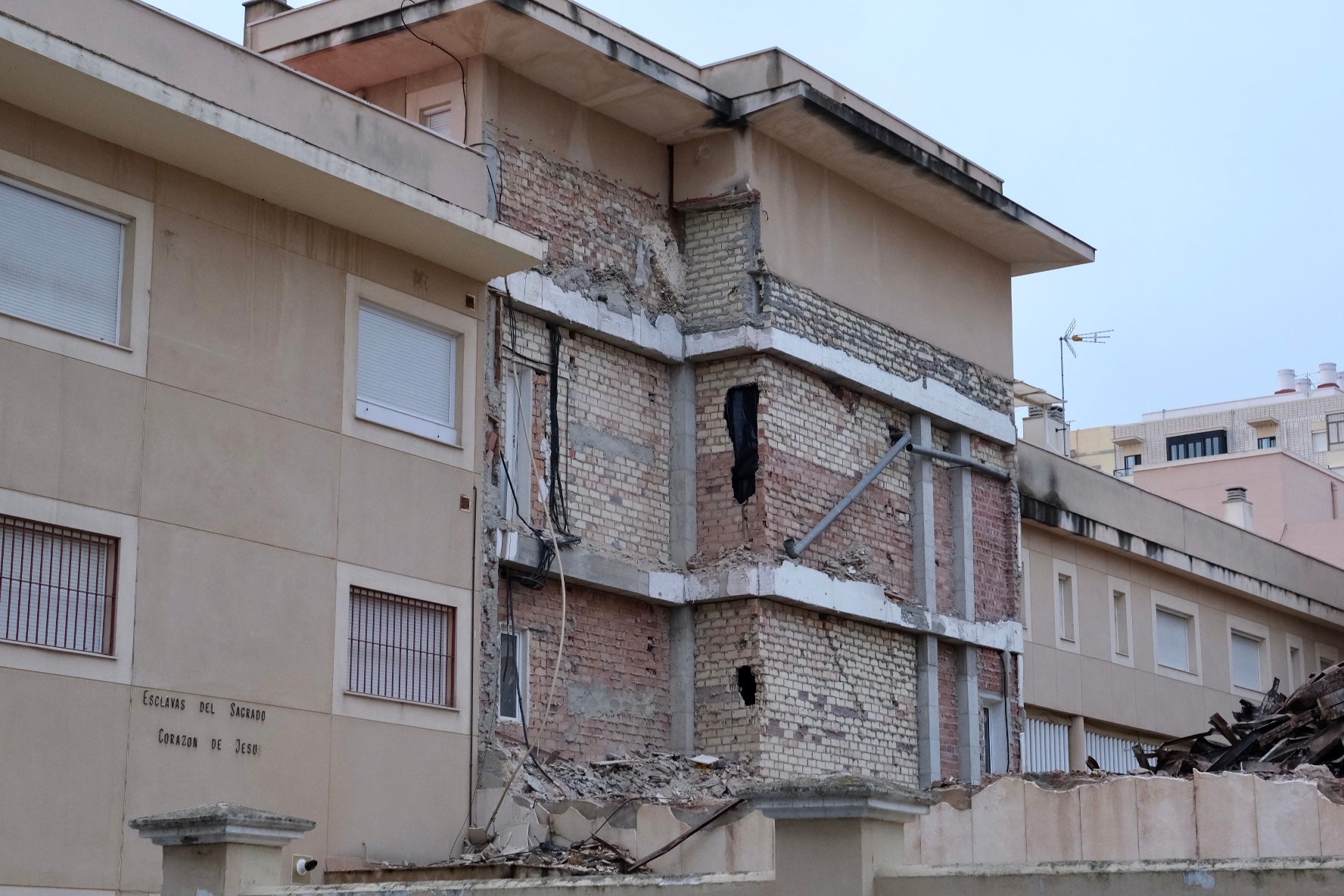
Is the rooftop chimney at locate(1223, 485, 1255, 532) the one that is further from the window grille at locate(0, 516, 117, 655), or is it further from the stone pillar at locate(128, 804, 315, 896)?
the stone pillar at locate(128, 804, 315, 896)

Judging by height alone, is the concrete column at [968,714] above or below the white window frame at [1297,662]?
below

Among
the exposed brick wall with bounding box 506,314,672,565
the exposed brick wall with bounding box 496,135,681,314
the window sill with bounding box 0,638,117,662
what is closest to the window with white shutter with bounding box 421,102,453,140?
the exposed brick wall with bounding box 496,135,681,314

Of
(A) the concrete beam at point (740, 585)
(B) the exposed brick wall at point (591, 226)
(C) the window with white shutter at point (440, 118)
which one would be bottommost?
(A) the concrete beam at point (740, 585)

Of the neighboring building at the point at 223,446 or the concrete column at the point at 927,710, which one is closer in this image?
the neighboring building at the point at 223,446

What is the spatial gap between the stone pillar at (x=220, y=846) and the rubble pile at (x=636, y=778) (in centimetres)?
569

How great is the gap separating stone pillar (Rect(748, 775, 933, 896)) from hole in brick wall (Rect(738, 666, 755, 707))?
33.1 ft

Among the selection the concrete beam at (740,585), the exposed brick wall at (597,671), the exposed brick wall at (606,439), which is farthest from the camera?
the exposed brick wall at (606,439)

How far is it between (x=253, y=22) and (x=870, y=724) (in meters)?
10.4

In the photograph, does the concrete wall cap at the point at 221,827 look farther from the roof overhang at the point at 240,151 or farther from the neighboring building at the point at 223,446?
the roof overhang at the point at 240,151

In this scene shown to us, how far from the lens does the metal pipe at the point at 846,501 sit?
20688 millimetres

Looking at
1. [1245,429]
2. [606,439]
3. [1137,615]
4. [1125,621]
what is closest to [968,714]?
[606,439]

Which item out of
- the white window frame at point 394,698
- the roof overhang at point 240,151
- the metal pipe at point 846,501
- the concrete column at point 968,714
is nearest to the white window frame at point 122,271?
the roof overhang at point 240,151

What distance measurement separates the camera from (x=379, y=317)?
17781mm

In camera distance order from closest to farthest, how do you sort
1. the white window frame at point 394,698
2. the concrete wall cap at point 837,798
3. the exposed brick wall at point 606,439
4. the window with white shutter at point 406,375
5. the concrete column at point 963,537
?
the concrete wall cap at point 837,798 → the white window frame at point 394,698 → the window with white shutter at point 406,375 → the exposed brick wall at point 606,439 → the concrete column at point 963,537
